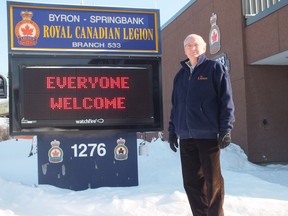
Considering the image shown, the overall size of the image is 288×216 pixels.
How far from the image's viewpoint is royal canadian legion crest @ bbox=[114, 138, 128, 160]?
7.77 m

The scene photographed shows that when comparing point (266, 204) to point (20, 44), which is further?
point (20, 44)

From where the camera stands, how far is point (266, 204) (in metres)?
5.81

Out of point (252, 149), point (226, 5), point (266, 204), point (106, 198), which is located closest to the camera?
point (266, 204)

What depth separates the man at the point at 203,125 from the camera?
152 inches

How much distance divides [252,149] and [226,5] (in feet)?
15.6

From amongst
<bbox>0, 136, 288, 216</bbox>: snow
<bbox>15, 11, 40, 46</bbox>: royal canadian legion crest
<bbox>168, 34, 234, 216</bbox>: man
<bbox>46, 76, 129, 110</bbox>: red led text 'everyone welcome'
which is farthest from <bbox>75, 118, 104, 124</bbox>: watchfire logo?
<bbox>168, 34, 234, 216</bbox>: man

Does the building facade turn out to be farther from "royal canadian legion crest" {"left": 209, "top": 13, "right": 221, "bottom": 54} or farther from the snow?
the snow

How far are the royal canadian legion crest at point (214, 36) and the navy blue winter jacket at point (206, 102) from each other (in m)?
11.2

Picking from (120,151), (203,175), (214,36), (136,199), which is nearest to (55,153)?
(120,151)

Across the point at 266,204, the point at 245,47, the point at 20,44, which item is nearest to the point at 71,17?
the point at 20,44

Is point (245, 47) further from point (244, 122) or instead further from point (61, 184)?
point (61, 184)

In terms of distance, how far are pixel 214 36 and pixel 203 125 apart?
11.7 metres

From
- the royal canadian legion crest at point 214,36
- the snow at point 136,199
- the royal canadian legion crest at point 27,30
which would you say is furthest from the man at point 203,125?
the royal canadian legion crest at point 214,36

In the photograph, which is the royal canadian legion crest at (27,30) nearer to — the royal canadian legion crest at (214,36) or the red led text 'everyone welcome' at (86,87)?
the red led text 'everyone welcome' at (86,87)
